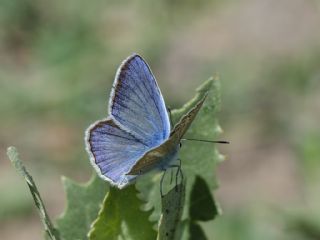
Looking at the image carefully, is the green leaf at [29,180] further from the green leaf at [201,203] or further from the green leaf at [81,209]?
the green leaf at [201,203]

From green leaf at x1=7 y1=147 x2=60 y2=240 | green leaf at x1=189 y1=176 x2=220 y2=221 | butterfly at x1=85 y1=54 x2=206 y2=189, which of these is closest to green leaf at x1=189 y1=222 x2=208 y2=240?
green leaf at x1=189 y1=176 x2=220 y2=221

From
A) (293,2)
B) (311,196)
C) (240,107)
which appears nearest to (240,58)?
(240,107)

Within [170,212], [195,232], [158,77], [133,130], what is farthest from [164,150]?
[158,77]

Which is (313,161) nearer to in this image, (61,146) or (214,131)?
(214,131)

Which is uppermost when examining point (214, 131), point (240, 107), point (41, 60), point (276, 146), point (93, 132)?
point (93, 132)

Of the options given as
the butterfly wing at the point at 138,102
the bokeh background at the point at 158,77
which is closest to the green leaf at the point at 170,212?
the butterfly wing at the point at 138,102
